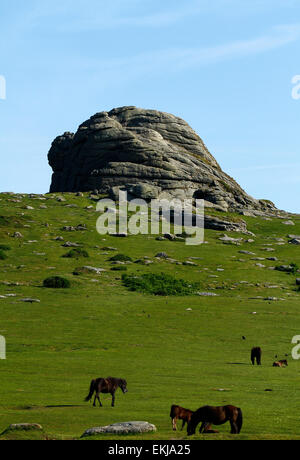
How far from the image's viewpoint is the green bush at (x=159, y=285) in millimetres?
67338

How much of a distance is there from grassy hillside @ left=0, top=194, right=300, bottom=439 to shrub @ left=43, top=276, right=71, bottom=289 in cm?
69

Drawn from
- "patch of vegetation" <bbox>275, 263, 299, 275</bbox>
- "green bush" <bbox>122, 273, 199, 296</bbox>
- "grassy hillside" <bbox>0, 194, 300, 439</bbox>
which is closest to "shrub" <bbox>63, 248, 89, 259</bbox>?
"grassy hillside" <bbox>0, 194, 300, 439</bbox>

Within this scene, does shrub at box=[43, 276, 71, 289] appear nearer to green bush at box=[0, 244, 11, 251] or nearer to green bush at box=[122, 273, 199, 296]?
green bush at box=[122, 273, 199, 296]

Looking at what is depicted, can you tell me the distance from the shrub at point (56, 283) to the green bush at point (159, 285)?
669 cm

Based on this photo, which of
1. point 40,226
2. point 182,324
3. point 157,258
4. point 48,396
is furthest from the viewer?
point 40,226

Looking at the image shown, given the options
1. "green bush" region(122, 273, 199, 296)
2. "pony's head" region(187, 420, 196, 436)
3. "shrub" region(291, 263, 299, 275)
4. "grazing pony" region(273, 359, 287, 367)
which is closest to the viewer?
"pony's head" region(187, 420, 196, 436)

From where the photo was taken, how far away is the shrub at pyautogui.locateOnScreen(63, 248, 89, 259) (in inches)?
3061

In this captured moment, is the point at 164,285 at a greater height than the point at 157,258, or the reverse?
the point at 157,258

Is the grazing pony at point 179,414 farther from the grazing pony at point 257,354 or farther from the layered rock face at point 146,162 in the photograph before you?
the layered rock face at point 146,162

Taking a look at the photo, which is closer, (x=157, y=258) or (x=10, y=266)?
(x=10, y=266)

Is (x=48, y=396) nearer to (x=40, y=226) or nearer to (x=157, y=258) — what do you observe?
(x=157, y=258)
